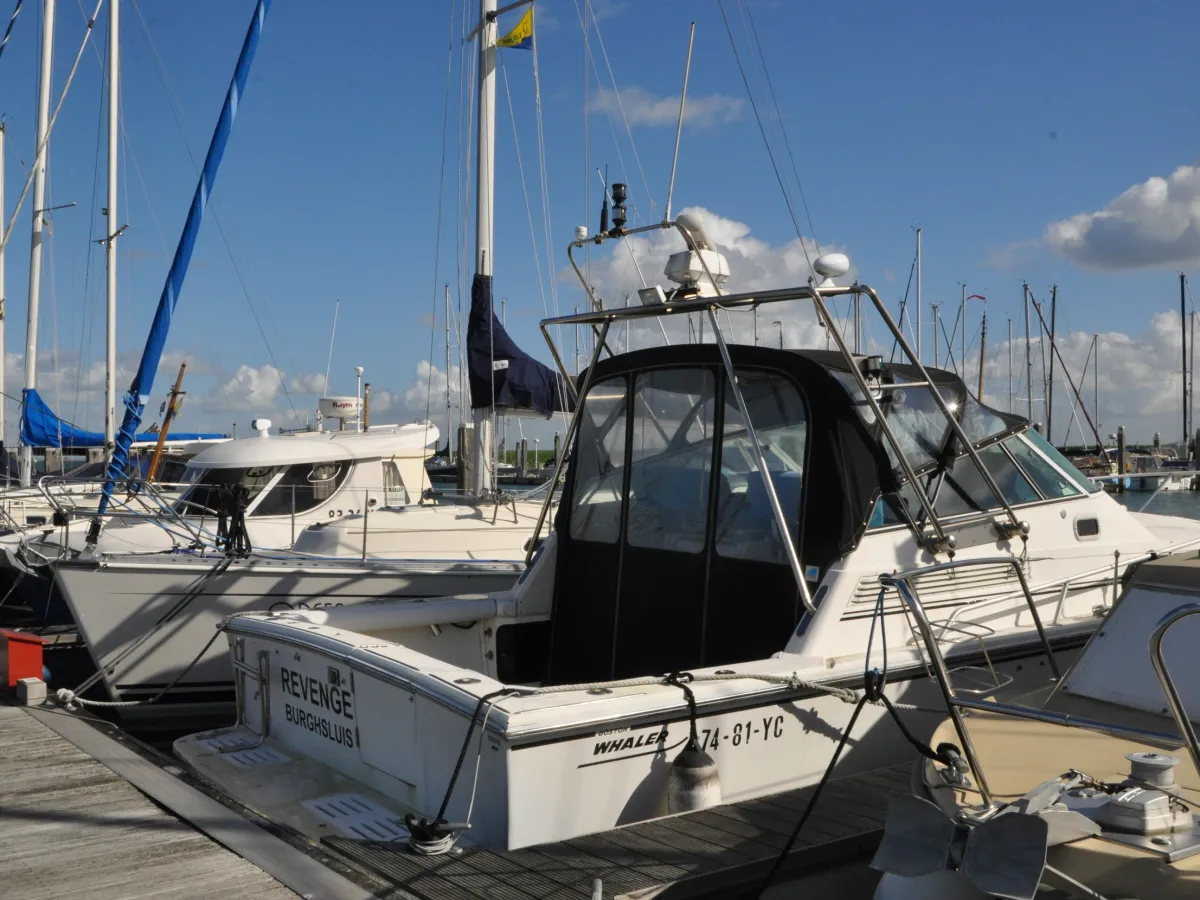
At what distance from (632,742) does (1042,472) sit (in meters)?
3.54

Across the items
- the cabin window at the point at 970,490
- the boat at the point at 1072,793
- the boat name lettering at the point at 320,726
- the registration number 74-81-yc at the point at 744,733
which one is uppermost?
the cabin window at the point at 970,490

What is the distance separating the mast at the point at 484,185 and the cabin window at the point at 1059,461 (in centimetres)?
731

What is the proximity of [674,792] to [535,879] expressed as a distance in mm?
924

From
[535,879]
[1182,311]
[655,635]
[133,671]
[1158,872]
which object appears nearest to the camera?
[1158,872]

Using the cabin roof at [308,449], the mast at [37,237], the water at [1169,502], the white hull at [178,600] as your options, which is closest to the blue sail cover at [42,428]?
the mast at [37,237]

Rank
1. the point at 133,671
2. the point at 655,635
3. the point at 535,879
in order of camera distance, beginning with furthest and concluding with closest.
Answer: the point at 133,671 → the point at 655,635 → the point at 535,879

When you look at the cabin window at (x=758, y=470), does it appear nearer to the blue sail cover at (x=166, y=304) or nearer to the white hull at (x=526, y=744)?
the white hull at (x=526, y=744)

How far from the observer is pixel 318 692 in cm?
580

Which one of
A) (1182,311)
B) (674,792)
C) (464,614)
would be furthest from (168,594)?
(1182,311)

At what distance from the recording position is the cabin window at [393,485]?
15523mm

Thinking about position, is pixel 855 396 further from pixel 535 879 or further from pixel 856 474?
pixel 535 879

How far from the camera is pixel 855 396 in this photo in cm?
616

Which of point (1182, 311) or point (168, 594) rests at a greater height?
point (1182, 311)

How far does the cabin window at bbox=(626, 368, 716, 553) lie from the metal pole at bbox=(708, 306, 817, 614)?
431mm
